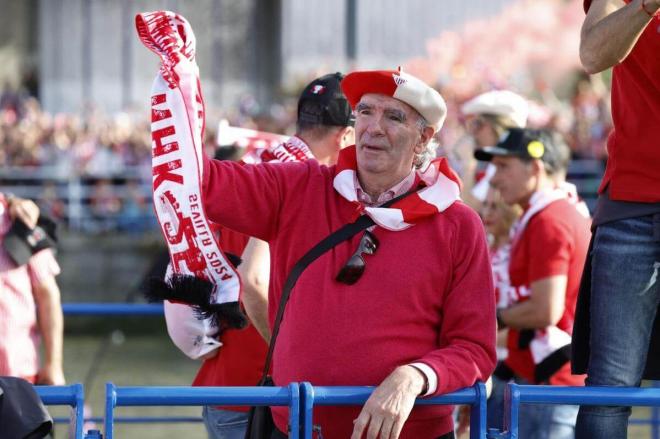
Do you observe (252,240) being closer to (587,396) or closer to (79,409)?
(79,409)

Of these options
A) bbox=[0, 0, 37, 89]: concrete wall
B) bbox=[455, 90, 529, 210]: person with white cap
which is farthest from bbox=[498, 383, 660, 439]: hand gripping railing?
bbox=[0, 0, 37, 89]: concrete wall

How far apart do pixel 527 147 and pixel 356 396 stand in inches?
104

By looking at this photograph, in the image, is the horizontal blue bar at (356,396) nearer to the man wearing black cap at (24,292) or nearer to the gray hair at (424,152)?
the gray hair at (424,152)

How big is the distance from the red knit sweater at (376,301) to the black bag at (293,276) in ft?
0.08

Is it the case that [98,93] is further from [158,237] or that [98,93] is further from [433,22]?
[158,237]

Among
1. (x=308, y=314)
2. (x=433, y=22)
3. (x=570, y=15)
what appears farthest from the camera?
(x=570, y=15)

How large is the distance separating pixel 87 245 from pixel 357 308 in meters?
13.2

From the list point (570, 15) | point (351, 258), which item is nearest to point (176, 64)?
point (351, 258)

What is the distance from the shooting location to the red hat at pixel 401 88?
370 cm

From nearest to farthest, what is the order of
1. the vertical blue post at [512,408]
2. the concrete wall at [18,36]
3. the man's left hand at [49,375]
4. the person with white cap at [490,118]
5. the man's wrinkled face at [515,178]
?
1. the vertical blue post at [512,408]
2. the man's left hand at [49,375]
3. the man's wrinkled face at [515,178]
4. the person with white cap at [490,118]
5. the concrete wall at [18,36]

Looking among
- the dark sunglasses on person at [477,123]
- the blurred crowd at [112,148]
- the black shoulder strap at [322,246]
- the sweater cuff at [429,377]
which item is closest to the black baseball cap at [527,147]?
the dark sunglasses on person at [477,123]

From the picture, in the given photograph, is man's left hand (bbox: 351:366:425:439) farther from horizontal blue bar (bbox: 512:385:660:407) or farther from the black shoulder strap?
the black shoulder strap

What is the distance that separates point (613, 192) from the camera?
3650mm

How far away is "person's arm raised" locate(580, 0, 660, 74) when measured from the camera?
10.8 ft
